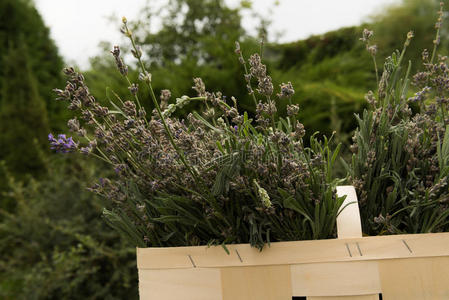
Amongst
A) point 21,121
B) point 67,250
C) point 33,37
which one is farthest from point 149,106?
point 33,37

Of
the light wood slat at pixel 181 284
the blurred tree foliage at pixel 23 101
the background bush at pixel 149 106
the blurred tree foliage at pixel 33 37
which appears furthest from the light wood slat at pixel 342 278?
the blurred tree foliage at pixel 33 37

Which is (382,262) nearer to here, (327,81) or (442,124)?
(442,124)

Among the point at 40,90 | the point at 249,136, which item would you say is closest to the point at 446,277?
the point at 249,136

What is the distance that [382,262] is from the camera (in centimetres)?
64

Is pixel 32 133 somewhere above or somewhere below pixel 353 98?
above

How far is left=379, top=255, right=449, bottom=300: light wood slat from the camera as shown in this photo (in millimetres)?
643

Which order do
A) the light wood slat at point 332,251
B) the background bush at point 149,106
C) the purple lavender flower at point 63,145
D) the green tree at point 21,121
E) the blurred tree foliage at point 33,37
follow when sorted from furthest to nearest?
the blurred tree foliage at point 33,37, the green tree at point 21,121, the background bush at point 149,106, the purple lavender flower at point 63,145, the light wood slat at point 332,251

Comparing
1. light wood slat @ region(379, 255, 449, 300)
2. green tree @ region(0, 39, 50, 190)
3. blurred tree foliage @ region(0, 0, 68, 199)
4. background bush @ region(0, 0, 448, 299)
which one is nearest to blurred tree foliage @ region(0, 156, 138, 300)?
background bush @ region(0, 0, 448, 299)

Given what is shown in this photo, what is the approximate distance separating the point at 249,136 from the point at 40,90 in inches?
232

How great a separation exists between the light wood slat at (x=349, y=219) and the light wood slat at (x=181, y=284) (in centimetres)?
20

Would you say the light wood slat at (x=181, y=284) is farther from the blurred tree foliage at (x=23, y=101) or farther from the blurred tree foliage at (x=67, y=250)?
the blurred tree foliage at (x=23, y=101)

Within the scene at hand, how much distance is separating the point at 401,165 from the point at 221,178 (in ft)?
1.05

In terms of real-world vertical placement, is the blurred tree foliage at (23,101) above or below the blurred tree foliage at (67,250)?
above

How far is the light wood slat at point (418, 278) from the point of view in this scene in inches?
25.3
